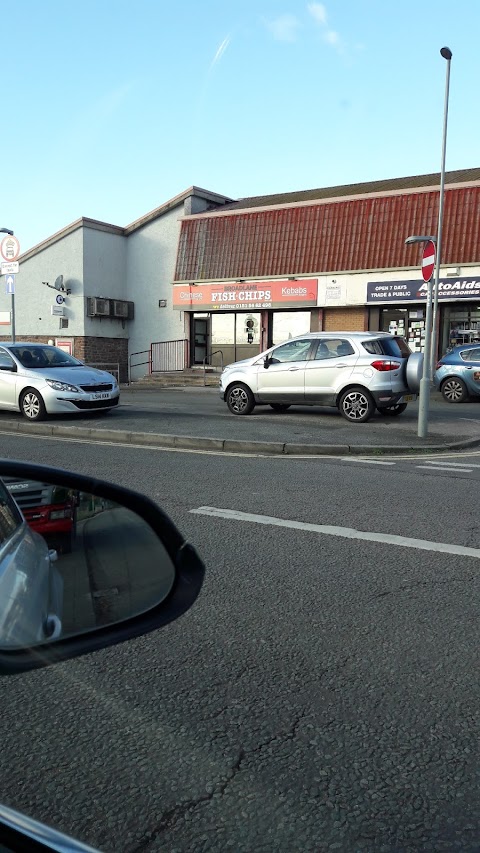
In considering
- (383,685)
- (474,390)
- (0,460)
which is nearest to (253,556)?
(383,685)

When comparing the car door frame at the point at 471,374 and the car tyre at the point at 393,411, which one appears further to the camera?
the car door frame at the point at 471,374

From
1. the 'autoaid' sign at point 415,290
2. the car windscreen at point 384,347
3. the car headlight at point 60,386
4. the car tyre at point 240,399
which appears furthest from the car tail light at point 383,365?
the 'autoaid' sign at point 415,290

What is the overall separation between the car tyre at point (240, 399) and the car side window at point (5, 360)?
173 inches

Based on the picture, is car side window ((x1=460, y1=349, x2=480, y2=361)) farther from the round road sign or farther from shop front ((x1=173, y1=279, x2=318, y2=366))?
the round road sign

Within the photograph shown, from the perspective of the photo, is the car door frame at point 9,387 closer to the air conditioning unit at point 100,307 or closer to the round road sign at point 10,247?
the round road sign at point 10,247

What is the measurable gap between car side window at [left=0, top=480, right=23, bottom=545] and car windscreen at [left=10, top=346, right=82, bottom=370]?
12.7 meters

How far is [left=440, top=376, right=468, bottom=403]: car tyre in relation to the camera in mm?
18750

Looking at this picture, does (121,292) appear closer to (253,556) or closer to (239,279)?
(239,279)

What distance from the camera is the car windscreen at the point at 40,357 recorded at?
14.0m

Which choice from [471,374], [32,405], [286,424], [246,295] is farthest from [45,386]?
[246,295]

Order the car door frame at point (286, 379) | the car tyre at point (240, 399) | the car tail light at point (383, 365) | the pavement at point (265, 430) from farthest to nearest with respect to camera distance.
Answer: the car tyre at point (240, 399) < the car door frame at point (286, 379) < the car tail light at point (383, 365) < the pavement at point (265, 430)

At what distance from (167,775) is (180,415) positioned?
12314 mm

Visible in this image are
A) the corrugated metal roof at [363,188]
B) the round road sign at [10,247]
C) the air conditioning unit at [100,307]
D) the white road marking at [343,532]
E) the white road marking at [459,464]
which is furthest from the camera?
the air conditioning unit at [100,307]

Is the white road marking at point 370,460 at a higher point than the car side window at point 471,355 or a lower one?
lower
